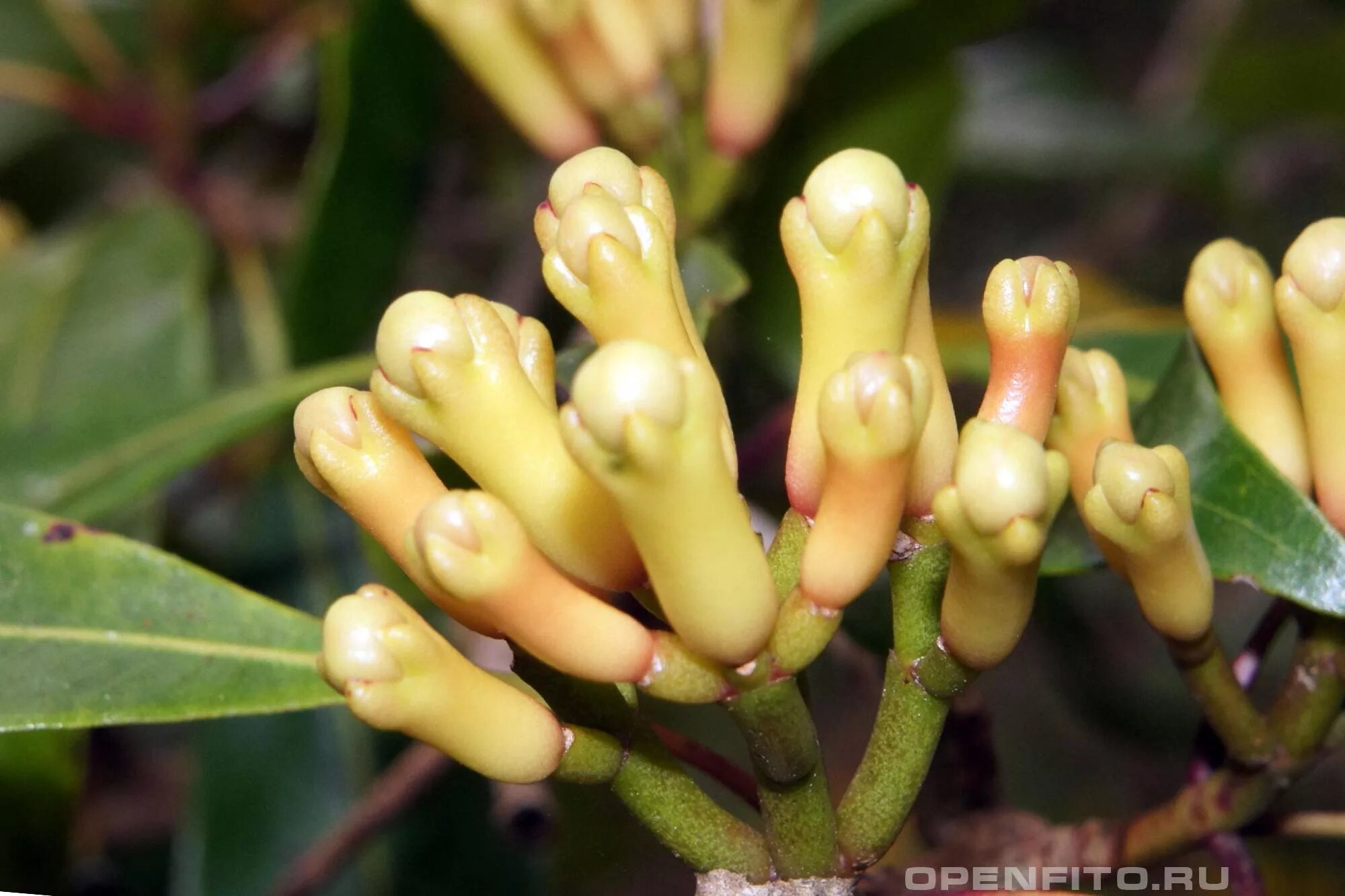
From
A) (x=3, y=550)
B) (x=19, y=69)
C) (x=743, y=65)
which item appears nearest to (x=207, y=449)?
(x=3, y=550)

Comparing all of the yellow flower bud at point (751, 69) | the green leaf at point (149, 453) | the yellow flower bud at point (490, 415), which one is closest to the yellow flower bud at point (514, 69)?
the yellow flower bud at point (751, 69)

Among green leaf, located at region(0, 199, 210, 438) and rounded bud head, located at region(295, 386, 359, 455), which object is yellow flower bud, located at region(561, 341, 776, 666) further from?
green leaf, located at region(0, 199, 210, 438)

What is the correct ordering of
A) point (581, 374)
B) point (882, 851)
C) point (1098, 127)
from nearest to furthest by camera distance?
1. point (581, 374)
2. point (882, 851)
3. point (1098, 127)

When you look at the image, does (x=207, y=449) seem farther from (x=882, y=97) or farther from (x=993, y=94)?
(x=993, y=94)

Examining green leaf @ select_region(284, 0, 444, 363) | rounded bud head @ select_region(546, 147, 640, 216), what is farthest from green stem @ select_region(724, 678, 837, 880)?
green leaf @ select_region(284, 0, 444, 363)

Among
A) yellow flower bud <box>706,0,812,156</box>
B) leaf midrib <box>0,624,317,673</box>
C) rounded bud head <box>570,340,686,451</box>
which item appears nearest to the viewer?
rounded bud head <box>570,340,686,451</box>

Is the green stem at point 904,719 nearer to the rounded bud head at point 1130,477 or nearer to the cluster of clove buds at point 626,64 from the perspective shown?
the rounded bud head at point 1130,477

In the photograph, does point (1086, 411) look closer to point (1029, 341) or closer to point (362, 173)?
point (1029, 341)
